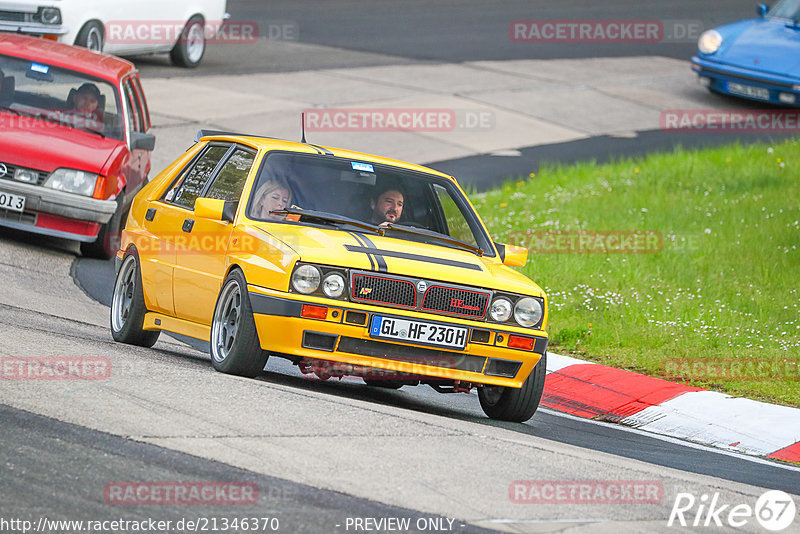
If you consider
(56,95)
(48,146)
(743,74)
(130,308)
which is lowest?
(130,308)

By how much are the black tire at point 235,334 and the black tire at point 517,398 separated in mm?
1499

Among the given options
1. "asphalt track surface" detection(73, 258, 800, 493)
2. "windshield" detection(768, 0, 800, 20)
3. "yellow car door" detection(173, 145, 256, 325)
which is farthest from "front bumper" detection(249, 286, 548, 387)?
"windshield" detection(768, 0, 800, 20)

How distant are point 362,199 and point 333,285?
1.10 meters

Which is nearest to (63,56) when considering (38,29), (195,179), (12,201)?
(12,201)

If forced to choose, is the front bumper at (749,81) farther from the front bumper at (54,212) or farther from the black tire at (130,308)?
the black tire at (130,308)

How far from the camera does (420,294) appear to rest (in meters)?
7.17

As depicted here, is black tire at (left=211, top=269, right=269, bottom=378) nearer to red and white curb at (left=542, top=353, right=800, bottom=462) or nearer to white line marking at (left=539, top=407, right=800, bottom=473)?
white line marking at (left=539, top=407, right=800, bottom=473)

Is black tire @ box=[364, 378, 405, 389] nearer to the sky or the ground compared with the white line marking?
nearer to the sky

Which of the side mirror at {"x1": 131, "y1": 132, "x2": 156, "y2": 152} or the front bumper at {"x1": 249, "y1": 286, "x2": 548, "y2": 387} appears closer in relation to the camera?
the front bumper at {"x1": 249, "y1": 286, "x2": 548, "y2": 387}

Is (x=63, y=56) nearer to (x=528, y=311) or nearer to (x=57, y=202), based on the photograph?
(x=57, y=202)

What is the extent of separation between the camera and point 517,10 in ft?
101

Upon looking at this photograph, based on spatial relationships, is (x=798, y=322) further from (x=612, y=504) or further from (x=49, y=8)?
(x=49, y=8)

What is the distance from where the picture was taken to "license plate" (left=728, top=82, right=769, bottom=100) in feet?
67.2

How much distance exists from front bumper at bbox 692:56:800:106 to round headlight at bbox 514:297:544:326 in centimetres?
1381
